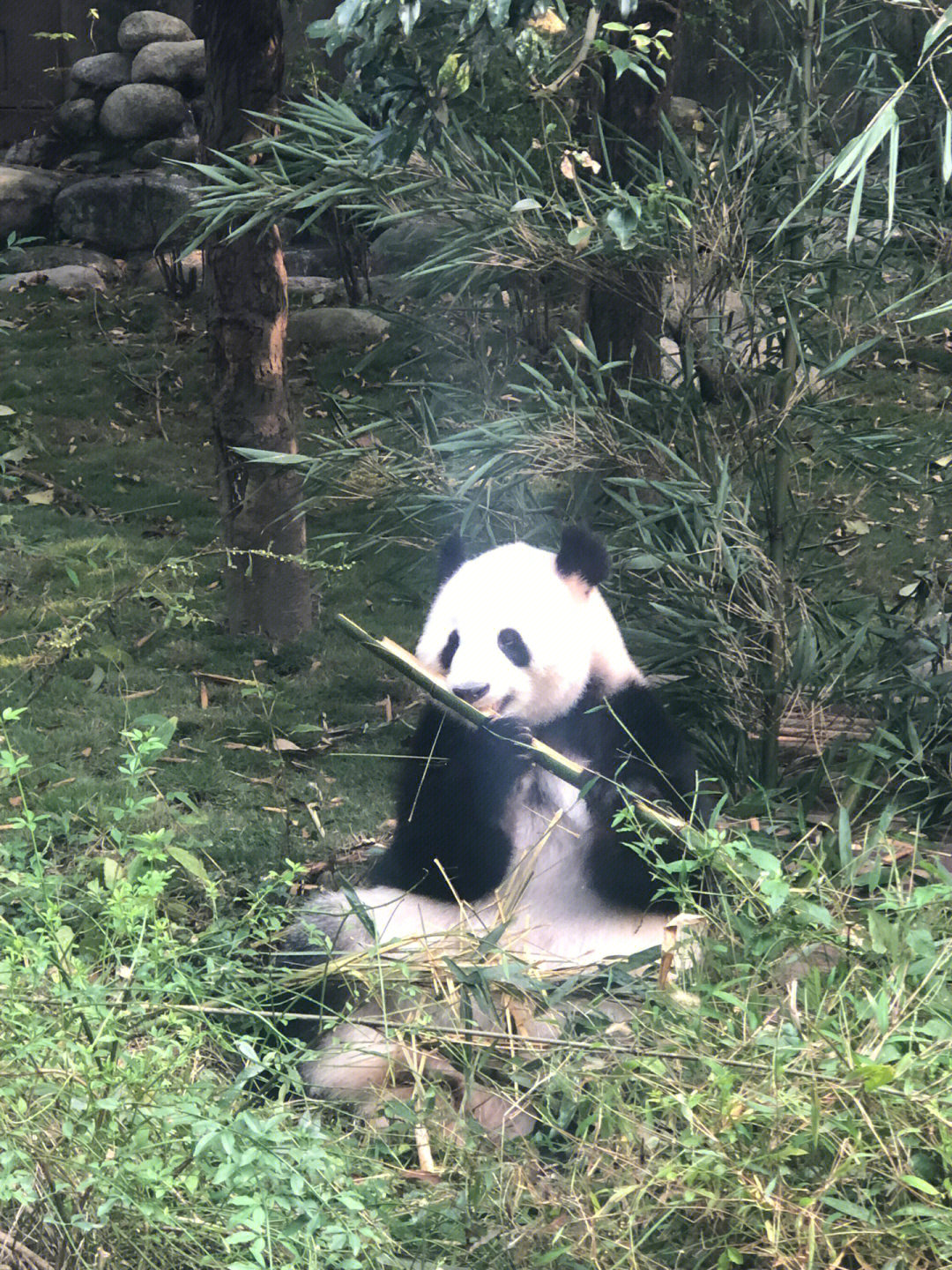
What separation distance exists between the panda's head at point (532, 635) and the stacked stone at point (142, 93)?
358 inches

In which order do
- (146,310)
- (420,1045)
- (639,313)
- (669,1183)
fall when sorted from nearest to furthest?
(669,1183) < (420,1045) < (639,313) < (146,310)

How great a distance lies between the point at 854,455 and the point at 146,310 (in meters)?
6.19

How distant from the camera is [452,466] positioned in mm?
3211

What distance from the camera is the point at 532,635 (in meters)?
2.53

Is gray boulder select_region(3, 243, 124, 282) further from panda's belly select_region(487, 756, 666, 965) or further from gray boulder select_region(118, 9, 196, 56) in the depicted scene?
panda's belly select_region(487, 756, 666, 965)

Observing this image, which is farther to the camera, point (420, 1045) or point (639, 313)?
point (639, 313)

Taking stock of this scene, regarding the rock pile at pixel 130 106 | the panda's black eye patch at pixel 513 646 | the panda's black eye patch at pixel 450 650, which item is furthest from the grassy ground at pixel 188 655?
the rock pile at pixel 130 106

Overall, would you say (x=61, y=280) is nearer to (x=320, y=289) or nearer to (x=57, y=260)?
(x=57, y=260)

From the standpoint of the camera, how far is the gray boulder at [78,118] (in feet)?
36.5

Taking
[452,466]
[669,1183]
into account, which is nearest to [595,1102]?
[669,1183]

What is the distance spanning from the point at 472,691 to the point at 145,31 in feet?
35.3

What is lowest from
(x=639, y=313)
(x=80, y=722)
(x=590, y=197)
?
(x=80, y=722)

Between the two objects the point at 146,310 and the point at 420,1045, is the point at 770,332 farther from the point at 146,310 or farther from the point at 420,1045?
the point at 146,310

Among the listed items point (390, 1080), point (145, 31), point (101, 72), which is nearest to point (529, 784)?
point (390, 1080)
